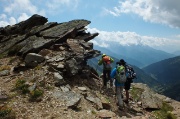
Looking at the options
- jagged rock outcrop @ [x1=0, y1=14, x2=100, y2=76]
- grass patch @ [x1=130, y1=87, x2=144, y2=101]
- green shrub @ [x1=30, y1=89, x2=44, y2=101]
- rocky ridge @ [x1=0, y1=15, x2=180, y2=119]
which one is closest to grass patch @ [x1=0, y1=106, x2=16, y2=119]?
rocky ridge @ [x1=0, y1=15, x2=180, y2=119]

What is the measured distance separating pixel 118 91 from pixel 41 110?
25.8 feet

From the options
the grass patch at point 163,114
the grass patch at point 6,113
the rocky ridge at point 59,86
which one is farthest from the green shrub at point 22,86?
the grass patch at point 163,114

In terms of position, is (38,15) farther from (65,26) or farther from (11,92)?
(11,92)

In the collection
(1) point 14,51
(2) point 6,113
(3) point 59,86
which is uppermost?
(1) point 14,51

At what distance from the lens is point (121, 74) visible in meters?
19.9

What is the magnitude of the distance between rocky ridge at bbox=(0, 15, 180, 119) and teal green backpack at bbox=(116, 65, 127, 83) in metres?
2.25

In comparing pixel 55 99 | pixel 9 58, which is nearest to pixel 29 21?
pixel 9 58

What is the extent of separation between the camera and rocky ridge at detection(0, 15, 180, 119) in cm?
1555

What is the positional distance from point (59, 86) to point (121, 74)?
5635 millimetres

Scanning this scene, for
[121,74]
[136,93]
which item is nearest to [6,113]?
[121,74]

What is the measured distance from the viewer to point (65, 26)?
31000 mm

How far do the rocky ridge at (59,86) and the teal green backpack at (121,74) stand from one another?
2247 mm

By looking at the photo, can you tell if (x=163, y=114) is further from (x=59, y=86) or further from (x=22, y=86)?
(x=22, y=86)

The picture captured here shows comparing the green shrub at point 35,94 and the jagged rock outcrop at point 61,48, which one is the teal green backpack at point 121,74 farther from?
the green shrub at point 35,94
